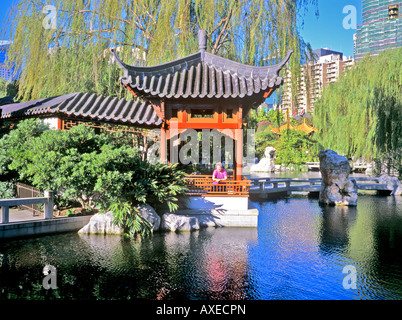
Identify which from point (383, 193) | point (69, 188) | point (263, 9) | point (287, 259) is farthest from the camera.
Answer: point (383, 193)

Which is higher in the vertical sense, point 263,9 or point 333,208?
point 263,9

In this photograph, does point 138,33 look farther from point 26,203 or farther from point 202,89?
point 26,203

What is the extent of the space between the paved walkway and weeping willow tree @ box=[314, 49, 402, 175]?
14.5 m

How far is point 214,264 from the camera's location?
5441mm

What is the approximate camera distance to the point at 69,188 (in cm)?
764

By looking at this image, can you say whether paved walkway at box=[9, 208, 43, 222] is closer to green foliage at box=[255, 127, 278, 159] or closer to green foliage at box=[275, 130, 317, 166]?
green foliage at box=[275, 130, 317, 166]

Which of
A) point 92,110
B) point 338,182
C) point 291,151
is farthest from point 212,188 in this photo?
point 291,151

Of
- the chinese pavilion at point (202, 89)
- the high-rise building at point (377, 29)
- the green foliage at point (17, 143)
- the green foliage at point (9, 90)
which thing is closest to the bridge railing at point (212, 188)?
the chinese pavilion at point (202, 89)

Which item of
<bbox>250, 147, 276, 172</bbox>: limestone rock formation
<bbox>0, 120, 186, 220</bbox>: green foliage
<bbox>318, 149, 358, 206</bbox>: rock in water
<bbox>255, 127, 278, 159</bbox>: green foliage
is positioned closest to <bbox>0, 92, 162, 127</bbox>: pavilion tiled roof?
<bbox>0, 120, 186, 220</bbox>: green foliage

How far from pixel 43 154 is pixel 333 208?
9.48m

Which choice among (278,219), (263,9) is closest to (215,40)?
(263,9)

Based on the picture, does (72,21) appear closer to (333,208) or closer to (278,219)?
(278,219)

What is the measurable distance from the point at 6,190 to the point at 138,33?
675 cm
